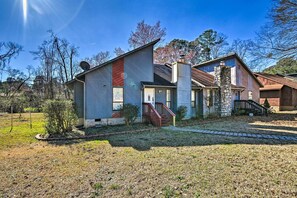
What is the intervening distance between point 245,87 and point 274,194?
20.3 m

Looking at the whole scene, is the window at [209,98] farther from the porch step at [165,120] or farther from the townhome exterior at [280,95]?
the townhome exterior at [280,95]

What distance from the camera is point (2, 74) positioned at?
1178 inches

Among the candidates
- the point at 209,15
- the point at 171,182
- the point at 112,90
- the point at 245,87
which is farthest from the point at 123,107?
the point at 245,87

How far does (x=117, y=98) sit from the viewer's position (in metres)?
11.9

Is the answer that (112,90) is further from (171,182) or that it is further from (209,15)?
(209,15)

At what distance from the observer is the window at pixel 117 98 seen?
11727 mm

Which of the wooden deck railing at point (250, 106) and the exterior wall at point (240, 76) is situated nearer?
the wooden deck railing at point (250, 106)

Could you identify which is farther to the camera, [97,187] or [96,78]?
[96,78]

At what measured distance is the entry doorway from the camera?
1298cm

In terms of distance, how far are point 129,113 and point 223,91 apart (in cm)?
1002

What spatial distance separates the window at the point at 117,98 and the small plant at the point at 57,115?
3047 mm

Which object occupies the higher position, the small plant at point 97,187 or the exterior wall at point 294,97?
the exterior wall at point 294,97

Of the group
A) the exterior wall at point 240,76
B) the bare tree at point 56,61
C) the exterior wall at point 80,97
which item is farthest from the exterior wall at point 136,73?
the bare tree at point 56,61

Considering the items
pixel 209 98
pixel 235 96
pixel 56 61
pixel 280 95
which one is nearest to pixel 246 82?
pixel 235 96
